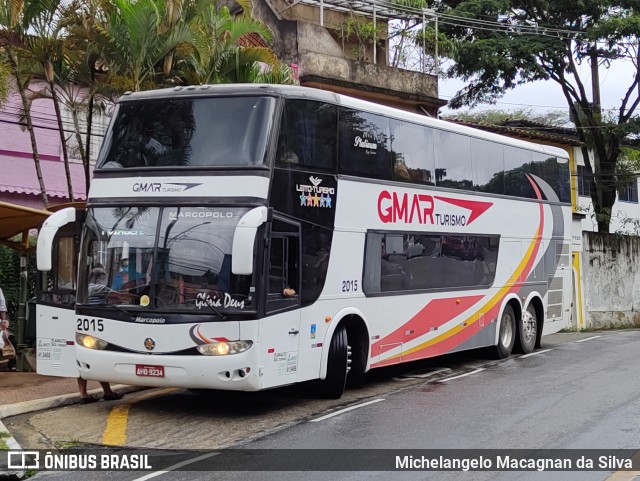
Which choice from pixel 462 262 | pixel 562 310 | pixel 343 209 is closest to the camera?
pixel 343 209

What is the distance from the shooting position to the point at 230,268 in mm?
10117

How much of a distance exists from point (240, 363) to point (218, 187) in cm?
211

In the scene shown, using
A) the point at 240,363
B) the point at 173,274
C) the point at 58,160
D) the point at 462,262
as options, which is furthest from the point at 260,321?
the point at 58,160

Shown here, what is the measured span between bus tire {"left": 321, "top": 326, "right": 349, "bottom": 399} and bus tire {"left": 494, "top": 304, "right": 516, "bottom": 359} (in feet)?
18.5

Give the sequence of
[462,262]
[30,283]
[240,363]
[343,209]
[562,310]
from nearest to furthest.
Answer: [240,363] < [343,209] < [462,262] < [30,283] < [562,310]

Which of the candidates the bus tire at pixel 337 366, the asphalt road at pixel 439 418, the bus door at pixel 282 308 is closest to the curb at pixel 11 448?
the asphalt road at pixel 439 418

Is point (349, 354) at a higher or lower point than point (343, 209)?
lower

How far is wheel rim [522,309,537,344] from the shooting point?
17798 mm

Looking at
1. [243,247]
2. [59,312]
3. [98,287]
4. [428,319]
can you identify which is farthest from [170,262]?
[428,319]

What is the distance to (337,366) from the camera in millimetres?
11852

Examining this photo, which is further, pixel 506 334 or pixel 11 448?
pixel 506 334

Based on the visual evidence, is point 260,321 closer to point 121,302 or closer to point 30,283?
point 121,302

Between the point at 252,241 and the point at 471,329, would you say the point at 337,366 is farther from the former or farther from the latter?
the point at 471,329

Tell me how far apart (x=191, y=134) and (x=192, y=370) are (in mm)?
2934
